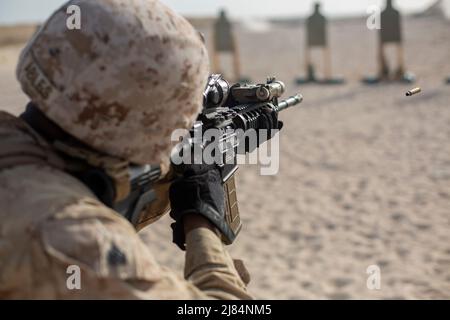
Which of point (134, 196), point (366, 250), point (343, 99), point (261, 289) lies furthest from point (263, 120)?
point (343, 99)

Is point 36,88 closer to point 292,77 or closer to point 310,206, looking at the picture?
point 310,206

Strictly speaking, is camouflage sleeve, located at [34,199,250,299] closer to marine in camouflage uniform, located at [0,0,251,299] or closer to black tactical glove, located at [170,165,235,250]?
marine in camouflage uniform, located at [0,0,251,299]

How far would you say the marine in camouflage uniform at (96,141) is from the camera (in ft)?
4.47

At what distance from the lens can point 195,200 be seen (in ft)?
6.32

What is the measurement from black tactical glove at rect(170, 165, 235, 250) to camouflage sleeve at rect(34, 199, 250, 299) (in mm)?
403

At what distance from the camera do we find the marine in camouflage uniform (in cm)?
136

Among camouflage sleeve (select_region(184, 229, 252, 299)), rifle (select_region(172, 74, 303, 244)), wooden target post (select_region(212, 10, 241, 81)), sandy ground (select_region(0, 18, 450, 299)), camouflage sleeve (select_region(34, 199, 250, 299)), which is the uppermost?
wooden target post (select_region(212, 10, 241, 81))

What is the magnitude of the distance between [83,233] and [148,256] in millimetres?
182

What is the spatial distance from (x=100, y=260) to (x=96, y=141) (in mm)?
349

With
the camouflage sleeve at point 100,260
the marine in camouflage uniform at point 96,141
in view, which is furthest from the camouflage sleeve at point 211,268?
the camouflage sleeve at point 100,260

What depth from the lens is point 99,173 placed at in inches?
63.0

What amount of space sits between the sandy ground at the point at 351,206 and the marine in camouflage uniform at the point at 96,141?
118 inches

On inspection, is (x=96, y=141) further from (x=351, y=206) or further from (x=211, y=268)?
(x=351, y=206)

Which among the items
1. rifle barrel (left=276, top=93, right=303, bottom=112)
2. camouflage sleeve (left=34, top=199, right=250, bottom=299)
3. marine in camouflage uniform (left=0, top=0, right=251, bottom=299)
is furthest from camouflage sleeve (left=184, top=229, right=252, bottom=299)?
rifle barrel (left=276, top=93, right=303, bottom=112)
